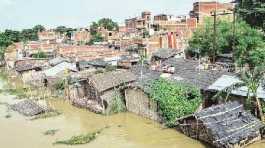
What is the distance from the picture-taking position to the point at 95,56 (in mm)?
39938

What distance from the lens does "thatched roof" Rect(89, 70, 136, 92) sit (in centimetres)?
2189

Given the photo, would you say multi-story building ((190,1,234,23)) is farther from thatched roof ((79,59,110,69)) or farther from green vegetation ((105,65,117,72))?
green vegetation ((105,65,117,72))

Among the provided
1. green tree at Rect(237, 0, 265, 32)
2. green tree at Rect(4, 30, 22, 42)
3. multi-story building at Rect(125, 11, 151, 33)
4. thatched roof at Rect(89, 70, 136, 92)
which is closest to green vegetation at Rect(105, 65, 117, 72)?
thatched roof at Rect(89, 70, 136, 92)

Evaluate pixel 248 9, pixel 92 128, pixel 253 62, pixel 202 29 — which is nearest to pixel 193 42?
pixel 202 29

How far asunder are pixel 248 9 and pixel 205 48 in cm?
537

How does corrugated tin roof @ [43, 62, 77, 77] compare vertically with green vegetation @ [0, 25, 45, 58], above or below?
below

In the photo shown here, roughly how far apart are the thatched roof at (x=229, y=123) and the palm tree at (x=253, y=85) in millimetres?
514

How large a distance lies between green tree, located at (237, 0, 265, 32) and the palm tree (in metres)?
16.2

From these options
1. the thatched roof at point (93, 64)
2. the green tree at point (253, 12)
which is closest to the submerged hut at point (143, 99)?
the thatched roof at point (93, 64)

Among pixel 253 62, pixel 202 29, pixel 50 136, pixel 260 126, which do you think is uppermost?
pixel 202 29

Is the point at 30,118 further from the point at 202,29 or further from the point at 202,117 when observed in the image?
the point at 202,29

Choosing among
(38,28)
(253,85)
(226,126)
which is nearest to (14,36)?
(38,28)

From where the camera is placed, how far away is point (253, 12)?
32.1m

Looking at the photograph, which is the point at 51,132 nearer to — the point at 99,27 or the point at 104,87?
the point at 104,87
